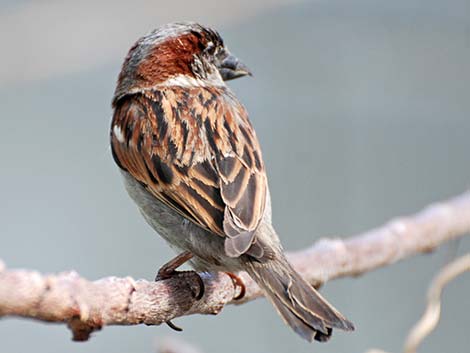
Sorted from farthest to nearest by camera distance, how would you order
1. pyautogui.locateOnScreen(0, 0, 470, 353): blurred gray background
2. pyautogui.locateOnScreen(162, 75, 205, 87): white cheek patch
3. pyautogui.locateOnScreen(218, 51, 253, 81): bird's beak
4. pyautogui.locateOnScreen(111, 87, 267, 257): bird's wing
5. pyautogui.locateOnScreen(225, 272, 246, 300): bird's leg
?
pyautogui.locateOnScreen(0, 0, 470, 353): blurred gray background
pyautogui.locateOnScreen(218, 51, 253, 81): bird's beak
pyautogui.locateOnScreen(162, 75, 205, 87): white cheek patch
pyautogui.locateOnScreen(225, 272, 246, 300): bird's leg
pyautogui.locateOnScreen(111, 87, 267, 257): bird's wing

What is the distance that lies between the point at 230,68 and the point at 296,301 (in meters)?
1.43

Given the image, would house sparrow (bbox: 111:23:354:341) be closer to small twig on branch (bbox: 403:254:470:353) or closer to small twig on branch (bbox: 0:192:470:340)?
small twig on branch (bbox: 0:192:470:340)

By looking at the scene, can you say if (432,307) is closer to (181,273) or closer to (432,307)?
(432,307)

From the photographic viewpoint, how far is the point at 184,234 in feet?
9.43

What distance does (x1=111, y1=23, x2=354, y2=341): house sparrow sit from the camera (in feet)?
8.35

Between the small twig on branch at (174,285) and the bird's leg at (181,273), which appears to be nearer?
the small twig on branch at (174,285)

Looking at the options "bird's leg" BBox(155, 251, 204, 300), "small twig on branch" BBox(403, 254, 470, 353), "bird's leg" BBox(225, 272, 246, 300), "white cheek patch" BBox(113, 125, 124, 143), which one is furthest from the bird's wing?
"small twig on branch" BBox(403, 254, 470, 353)

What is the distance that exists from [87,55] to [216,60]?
1.80 feet

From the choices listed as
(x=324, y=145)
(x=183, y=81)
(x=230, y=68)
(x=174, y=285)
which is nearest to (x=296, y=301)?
(x=174, y=285)

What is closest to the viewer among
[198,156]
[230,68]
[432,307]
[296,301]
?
[296,301]

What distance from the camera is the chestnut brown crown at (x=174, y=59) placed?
3.35 m

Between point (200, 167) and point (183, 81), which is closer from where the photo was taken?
point (200, 167)

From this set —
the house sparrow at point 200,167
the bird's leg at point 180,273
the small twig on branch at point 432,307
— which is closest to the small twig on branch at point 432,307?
the small twig on branch at point 432,307

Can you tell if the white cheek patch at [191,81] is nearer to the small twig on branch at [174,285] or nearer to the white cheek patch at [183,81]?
the white cheek patch at [183,81]
